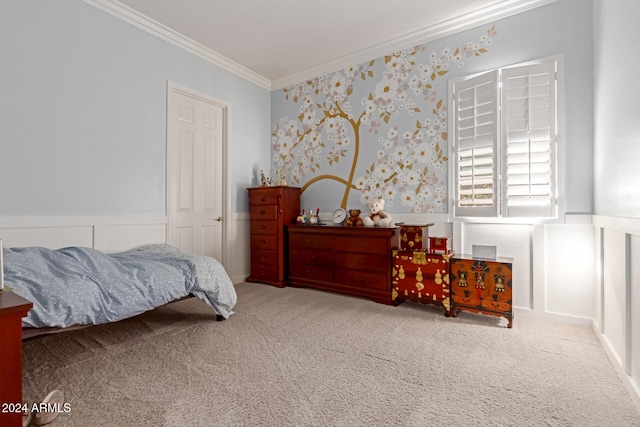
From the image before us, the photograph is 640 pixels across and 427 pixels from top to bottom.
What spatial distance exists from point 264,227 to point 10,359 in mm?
3380

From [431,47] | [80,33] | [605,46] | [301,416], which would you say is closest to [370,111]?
[431,47]

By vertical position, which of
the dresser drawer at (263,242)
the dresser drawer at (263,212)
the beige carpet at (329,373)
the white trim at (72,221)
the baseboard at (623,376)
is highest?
the dresser drawer at (263,212)

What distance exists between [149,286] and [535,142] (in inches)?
146

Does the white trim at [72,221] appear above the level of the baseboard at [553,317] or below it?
above

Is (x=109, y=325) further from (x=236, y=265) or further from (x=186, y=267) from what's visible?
(x=236, y=265)

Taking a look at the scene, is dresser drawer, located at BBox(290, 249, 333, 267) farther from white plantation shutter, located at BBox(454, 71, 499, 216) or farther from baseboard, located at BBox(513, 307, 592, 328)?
baseboard, located at BBox(513, 307, 592, 328)

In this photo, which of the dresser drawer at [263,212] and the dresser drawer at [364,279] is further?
the dresser drawer at [263,212]

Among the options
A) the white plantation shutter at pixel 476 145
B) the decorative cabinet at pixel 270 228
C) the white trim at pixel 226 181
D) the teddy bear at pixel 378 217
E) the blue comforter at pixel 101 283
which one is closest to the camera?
the blue comforter at pixel 101 283

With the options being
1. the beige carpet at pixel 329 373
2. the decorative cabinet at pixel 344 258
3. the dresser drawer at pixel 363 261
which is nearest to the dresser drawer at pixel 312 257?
the decorative cabinet at pixel 344 258

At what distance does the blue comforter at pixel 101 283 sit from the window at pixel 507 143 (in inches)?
109

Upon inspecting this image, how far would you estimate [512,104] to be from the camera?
127 inches

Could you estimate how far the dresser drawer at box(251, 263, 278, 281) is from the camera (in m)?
4.48

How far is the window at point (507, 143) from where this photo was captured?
3068 mm

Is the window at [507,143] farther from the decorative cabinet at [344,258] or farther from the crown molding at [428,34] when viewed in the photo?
the decorative cabinet at [344,258]
